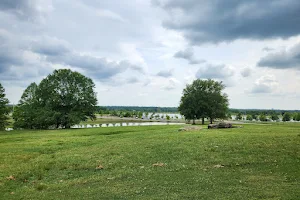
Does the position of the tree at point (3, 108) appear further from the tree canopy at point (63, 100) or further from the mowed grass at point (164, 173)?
the mowed grass at point (164, 173)

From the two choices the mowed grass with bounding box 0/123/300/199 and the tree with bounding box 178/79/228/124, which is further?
the tree with bounding box 178/79/228/124

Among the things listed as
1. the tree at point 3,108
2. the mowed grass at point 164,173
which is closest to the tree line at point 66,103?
the tree at point 3,108

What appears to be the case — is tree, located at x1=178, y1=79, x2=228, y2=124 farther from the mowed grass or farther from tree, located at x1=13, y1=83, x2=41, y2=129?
the mowed grass

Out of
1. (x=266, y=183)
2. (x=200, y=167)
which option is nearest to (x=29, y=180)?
(x=200, y=167)

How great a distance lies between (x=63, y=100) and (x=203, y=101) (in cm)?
4153

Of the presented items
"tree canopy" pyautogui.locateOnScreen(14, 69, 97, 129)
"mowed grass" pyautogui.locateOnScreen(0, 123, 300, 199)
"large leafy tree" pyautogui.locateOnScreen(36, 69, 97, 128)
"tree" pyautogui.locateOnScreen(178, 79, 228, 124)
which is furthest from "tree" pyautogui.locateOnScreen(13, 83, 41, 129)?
"mowed grass" pyautogui.locateOnScreen(0, 123, 300, 199)

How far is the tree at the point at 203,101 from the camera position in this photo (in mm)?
77438

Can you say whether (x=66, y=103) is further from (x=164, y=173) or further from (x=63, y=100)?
(x=164, y=173)

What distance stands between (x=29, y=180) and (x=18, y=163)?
558 centimetres

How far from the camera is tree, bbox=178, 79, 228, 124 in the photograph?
77.4 metres

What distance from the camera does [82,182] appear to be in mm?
14680

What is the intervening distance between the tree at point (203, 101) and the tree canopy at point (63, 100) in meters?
28.8

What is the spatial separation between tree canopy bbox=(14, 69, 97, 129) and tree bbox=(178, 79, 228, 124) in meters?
28.8

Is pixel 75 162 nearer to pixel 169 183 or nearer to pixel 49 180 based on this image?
pixel 49 180
